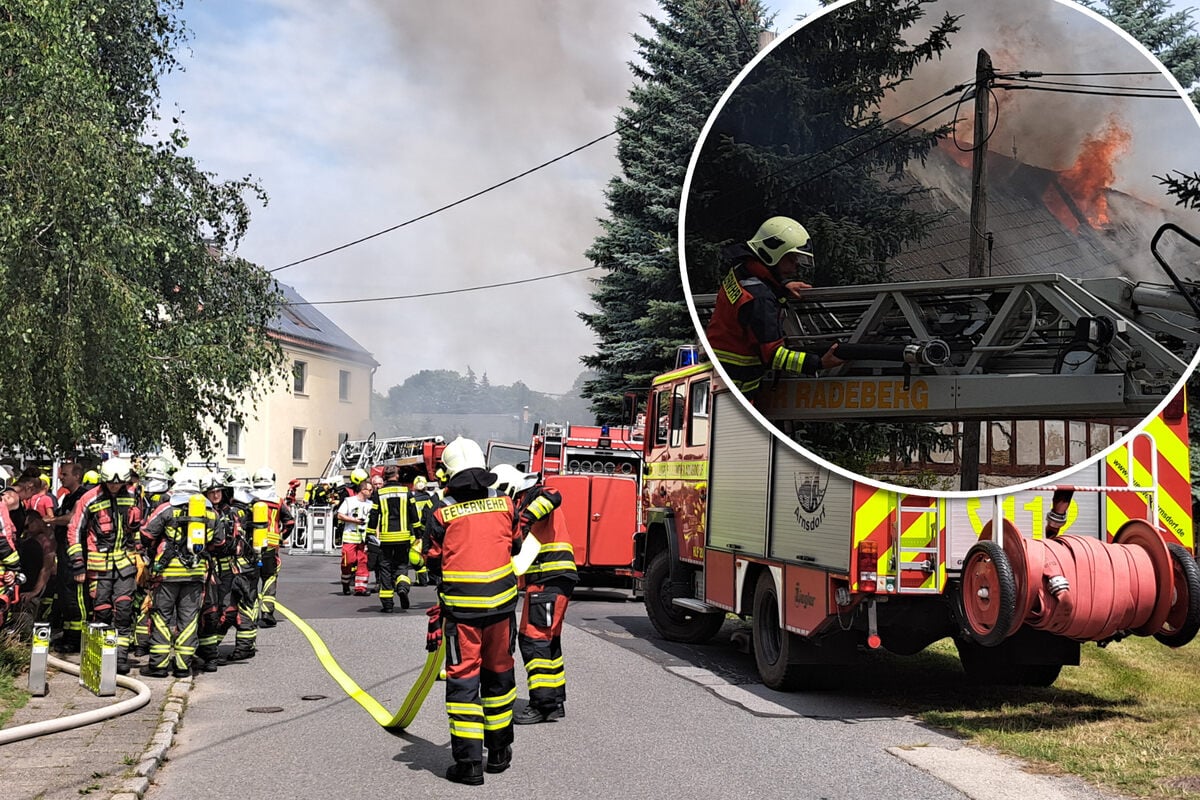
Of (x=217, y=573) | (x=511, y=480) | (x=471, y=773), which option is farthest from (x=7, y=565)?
(x=471, y=773)

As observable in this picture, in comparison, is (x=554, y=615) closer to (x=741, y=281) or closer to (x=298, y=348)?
(x=741, y=281)

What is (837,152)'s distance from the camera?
169 centimetres

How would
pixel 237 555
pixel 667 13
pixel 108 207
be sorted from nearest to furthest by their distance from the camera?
pixel 667 13
pixel 237 555
pixel 108 207

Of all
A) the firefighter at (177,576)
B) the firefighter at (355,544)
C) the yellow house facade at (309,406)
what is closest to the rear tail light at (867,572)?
the firefighter at (177,576)

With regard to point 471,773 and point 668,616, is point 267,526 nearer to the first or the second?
point 668,616

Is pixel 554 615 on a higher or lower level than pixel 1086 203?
lower

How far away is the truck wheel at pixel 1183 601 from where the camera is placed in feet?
20.3

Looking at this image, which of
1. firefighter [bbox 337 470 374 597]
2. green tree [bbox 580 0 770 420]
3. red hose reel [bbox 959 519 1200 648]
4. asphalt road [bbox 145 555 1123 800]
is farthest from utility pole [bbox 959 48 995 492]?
firefighter [bbox 337 470 374 597]

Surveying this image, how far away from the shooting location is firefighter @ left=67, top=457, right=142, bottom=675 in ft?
34.8

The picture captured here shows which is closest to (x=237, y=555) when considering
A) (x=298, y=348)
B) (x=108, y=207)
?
(x=108, y=207)

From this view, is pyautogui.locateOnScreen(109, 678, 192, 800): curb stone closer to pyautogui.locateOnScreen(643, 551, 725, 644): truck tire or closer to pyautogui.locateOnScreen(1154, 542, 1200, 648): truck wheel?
pyautogui.locateOnScreen(643, 551, 725, 644): truck tire

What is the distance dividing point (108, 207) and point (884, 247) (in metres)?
11.9

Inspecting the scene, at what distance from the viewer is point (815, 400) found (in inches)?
67.4

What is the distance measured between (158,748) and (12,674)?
2834 mm
